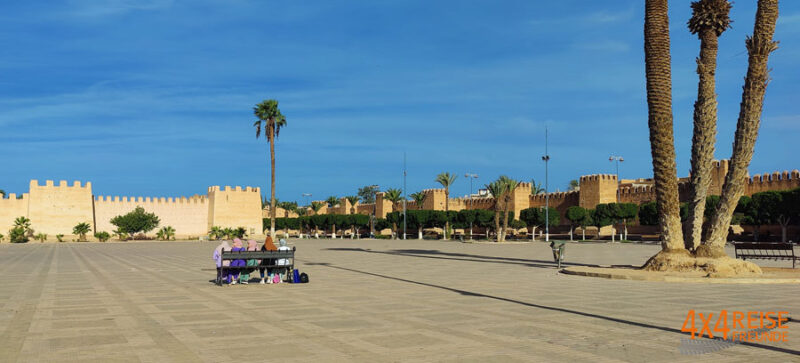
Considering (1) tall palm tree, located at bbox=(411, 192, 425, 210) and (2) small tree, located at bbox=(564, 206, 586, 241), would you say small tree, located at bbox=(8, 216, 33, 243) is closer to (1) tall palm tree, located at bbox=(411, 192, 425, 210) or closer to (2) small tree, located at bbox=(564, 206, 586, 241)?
(1) tall palm tree, located at bbox=(411, 192, 425, 210)

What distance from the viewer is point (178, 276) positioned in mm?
13422

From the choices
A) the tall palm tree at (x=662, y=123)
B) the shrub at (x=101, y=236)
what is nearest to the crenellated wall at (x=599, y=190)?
the shrub at (x=101, y=236)

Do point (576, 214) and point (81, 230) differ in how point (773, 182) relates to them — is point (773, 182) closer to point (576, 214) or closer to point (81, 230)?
point (576, 214)

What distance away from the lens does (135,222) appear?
59.8m

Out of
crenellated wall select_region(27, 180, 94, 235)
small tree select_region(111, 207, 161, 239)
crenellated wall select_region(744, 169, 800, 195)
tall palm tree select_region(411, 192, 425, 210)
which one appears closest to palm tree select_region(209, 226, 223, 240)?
small tree select_region(111, 207, 161, 239)

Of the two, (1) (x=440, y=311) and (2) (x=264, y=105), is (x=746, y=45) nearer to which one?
(1) (x=440, y=311)

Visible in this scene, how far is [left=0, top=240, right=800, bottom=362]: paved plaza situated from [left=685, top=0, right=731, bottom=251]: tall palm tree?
10.8 feet

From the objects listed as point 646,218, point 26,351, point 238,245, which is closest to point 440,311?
point 26,351

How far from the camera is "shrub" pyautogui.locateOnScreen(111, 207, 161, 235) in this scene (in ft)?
193

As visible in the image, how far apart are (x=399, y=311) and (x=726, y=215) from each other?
949 centimetres

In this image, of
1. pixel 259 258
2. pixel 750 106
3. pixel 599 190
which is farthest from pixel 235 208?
pixel 750 106

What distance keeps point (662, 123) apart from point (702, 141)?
3.37ft

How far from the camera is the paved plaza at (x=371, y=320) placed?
5156 mm

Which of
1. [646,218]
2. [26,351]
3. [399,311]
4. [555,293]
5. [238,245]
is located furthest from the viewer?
[646,218]
